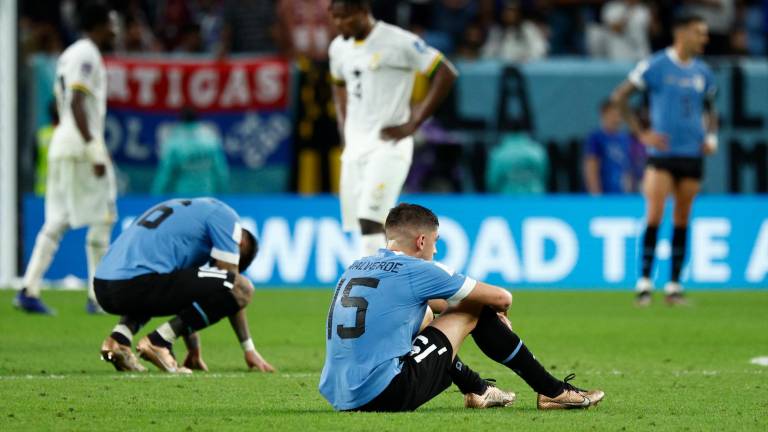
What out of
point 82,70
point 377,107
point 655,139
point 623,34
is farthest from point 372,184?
point 623,34

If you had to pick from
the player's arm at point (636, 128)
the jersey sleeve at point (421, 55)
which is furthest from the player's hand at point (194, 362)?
the player's arm at point (636, 128)

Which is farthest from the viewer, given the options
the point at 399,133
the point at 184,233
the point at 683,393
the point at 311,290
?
the point at 311,290

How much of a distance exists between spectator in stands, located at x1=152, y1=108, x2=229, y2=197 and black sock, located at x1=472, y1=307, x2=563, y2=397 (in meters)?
10.7

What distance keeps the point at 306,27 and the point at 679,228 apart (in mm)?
6265

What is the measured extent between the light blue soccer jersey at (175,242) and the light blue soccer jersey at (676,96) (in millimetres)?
6308

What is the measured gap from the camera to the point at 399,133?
10.6m

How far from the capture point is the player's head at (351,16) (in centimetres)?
1039

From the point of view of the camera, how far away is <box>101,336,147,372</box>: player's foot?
26.6 ft

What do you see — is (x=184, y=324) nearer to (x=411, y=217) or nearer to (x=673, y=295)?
(x=411, y=217)

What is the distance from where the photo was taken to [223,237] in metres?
8.25

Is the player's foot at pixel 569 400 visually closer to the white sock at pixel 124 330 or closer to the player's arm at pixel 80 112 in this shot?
the white sock at pixel 124 330

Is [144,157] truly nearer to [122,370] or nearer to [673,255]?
[673,255]

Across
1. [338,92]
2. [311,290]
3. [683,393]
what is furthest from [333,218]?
[683,393]

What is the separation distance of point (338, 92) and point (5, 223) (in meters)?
6.04
